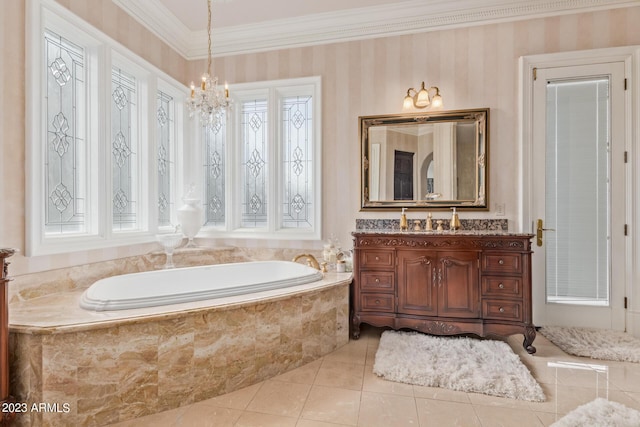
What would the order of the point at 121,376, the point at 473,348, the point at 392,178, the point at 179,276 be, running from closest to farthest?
the point at 121,376 < the point at 473,348 < the point at 179,276 < the point at 392,178

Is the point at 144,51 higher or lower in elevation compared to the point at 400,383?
higher

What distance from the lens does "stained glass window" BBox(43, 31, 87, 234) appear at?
2322mm

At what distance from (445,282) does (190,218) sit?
8.69ft

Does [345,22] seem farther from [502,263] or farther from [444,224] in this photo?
[502,263]

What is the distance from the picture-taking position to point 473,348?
256 centimetres

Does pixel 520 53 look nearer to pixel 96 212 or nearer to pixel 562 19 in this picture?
pixel 562 19

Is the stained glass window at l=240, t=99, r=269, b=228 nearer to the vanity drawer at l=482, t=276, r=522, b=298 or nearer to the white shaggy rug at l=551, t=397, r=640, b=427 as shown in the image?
the vanity drawer at l=482, t=276, r=522, b=298

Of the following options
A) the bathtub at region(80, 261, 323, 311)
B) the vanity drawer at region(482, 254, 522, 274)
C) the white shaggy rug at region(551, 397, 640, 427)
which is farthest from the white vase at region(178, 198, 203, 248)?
the white shaggy rug at region(551, 397, 640, 427)

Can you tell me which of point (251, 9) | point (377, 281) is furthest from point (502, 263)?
point (251, 9)

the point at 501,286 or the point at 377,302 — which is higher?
the point at 501,286

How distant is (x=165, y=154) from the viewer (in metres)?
3.58

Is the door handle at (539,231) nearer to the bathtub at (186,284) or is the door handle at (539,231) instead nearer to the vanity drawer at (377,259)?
the vanity drawer at (377,259)

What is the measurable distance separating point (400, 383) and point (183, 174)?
3.09 metres

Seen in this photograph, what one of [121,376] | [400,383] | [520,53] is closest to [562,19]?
[520,53]
